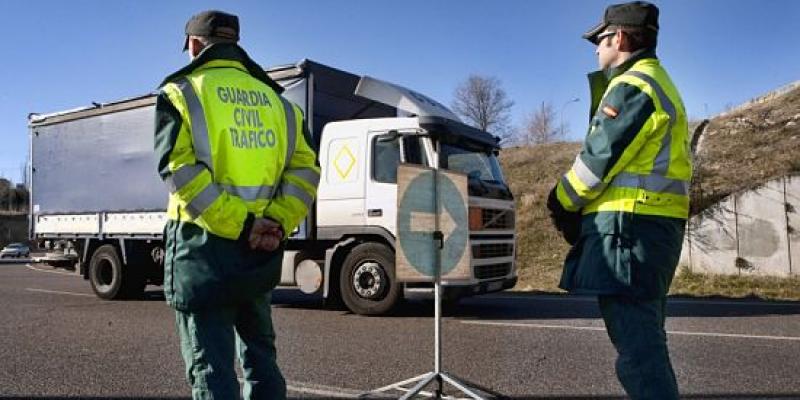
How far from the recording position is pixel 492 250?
909 centimetres

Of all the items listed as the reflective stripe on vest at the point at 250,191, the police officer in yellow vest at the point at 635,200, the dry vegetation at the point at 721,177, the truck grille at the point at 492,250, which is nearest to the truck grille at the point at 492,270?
the truck grille at the point at 492,250

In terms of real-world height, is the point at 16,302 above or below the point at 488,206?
below

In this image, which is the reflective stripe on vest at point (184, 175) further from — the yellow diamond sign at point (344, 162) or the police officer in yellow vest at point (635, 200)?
the yellow diamond sign at point (344, 162)

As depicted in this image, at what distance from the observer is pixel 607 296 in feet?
9.60

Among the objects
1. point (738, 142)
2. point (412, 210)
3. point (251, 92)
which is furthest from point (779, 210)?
point (251, 92)

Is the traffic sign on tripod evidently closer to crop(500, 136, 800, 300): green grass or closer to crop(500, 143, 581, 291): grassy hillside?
crop(500, 136, 800, 300): green grass

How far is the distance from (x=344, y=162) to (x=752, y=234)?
923cm

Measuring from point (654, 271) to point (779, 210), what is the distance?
12831mm

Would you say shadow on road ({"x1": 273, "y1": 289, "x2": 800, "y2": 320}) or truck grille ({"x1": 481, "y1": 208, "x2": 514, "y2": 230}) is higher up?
truck grille ({"x1": 481, "y1": 208, "x2": 514, "y2": 230})

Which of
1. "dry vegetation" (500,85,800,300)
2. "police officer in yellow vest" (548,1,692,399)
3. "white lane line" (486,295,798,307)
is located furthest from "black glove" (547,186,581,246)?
"dry vegetation" (500,85,800,300)

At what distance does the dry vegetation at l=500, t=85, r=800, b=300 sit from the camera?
1333cm

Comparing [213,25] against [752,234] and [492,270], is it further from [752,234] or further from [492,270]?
[752,234]

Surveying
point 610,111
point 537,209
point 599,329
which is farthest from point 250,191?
point 537,209

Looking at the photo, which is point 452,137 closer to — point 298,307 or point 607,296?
point 298,307
